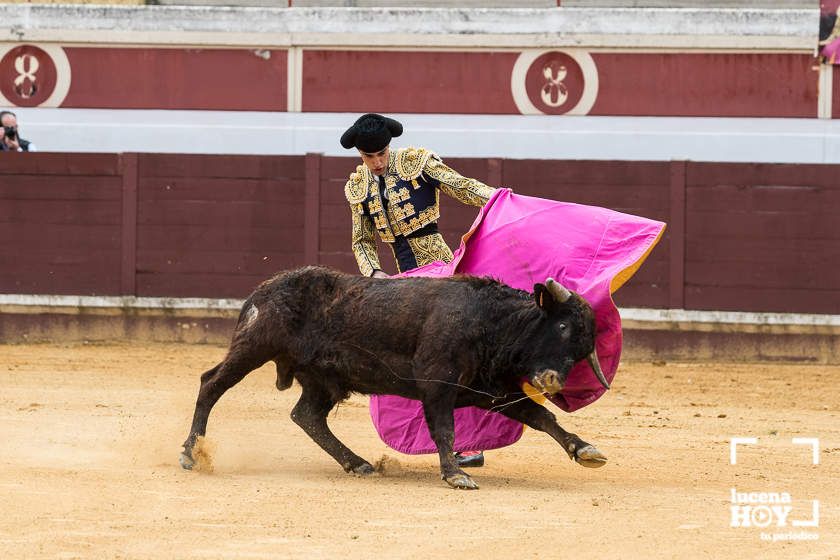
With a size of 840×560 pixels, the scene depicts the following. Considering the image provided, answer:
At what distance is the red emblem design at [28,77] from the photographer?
12.1m

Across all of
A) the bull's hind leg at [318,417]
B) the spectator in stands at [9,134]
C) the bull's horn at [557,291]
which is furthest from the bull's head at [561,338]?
the spectator in stands at [9,134]

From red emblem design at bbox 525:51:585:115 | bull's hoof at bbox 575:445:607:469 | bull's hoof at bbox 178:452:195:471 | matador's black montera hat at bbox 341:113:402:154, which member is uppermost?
red emblem design at bbox 525:51:585:115

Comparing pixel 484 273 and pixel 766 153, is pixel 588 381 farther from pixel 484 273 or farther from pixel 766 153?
pixel 766 153

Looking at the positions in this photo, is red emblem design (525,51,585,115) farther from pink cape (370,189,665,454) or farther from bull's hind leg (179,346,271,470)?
bull's hind leg (179,346,271,470)

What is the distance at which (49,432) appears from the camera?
5.81m

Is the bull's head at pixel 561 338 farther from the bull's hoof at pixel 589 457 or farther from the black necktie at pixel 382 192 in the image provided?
the black necktie at pixel 382 192

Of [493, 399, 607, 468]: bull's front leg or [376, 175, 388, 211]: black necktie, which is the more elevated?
[376, 175, 388, 211]: black necktie

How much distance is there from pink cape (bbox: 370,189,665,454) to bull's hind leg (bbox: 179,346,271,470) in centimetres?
49

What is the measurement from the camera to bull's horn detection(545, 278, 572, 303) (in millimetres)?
4699

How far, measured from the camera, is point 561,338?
15.6 ft

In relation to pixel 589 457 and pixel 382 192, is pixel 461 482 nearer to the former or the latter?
pixel 589 457

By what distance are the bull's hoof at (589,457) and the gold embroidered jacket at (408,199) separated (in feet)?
3.38

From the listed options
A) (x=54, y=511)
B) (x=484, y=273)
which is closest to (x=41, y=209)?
(x=484, y=273)

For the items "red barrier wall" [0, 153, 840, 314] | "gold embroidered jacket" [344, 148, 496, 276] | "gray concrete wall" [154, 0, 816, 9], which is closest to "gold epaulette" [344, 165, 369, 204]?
"gold embroidered jacket" [344, 148, 496, 276]
